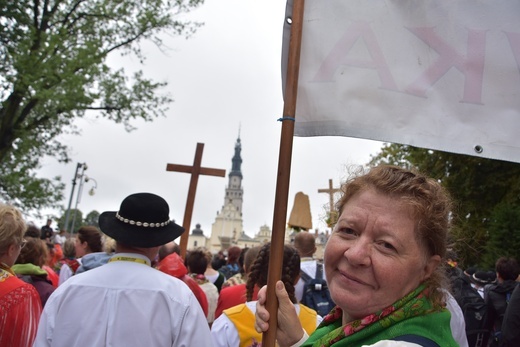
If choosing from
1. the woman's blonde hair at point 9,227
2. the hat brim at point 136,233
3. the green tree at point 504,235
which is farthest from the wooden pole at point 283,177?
the green tree at point 504,235

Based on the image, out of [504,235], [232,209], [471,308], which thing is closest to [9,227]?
[471,308]

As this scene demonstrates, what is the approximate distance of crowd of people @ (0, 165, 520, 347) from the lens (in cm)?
177

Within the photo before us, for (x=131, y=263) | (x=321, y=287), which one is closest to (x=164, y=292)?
(x=131, y=263)

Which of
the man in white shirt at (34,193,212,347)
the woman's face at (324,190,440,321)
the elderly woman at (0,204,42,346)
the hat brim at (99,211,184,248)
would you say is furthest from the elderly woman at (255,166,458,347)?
the elderly woman at (0,204,42,346)

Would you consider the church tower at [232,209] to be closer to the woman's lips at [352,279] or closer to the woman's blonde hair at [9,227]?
the woman's blonde hair at [9,227]

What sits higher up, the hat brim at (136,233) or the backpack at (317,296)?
the hat brim at (136,233)

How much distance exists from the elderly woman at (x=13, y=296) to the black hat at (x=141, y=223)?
0.64m

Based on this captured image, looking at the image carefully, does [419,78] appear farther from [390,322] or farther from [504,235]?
[504,235]

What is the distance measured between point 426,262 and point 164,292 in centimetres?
164

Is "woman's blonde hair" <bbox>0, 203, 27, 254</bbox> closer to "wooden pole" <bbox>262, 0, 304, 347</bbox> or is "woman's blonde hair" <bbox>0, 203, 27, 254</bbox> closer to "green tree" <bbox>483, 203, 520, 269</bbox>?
"wooden pole" <bbox>262, 0, 304, 347</bbox>

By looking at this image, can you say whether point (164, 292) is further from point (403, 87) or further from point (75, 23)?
point (75, 23)

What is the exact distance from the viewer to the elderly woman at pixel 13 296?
3232 mm

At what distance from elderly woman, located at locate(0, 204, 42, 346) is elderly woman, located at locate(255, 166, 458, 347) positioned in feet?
6.93

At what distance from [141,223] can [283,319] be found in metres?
1.44
